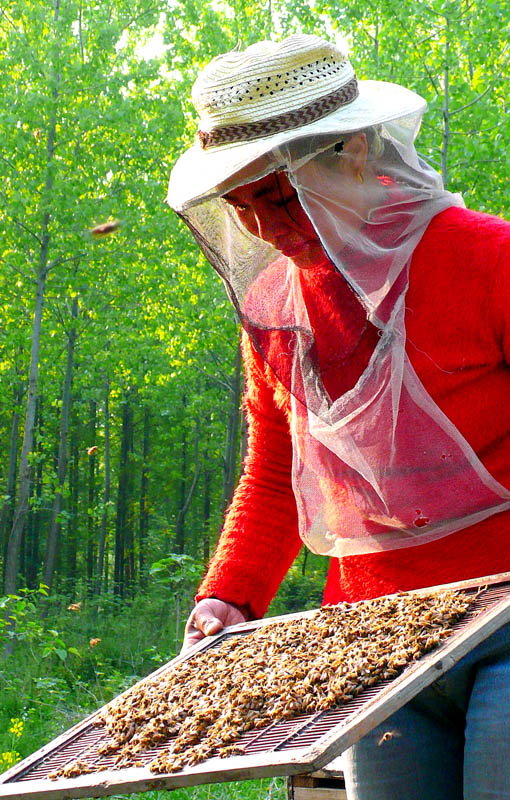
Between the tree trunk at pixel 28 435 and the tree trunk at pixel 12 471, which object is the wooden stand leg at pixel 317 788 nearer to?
the tree trunk at pixel 28 435

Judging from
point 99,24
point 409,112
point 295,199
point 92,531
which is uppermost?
point 99,24

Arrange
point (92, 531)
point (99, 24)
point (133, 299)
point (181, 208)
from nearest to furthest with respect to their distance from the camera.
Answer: point (181, 208) < point (99, 24) < point (133, 299) < point (92, 531)

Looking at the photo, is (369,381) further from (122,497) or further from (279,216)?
(122,497)

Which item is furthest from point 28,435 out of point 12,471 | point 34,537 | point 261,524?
point 34,537

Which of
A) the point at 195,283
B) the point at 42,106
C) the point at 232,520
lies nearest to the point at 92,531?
the point at 195,283

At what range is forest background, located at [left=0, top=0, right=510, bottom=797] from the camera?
33.1 feet

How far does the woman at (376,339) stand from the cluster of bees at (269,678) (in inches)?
3.7

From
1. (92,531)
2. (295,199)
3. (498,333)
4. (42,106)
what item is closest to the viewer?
(498,333)

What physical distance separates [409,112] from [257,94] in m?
0.34

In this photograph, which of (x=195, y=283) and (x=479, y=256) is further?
(x=195, y=283)

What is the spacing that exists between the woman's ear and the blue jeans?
998mm

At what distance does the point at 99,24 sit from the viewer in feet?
47.1

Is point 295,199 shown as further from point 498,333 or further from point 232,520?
point 232,520

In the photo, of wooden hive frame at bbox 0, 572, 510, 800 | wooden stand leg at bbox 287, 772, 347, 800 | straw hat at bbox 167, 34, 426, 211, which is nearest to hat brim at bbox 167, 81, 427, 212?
straw hat at bbox 167, 34, 426, 211
